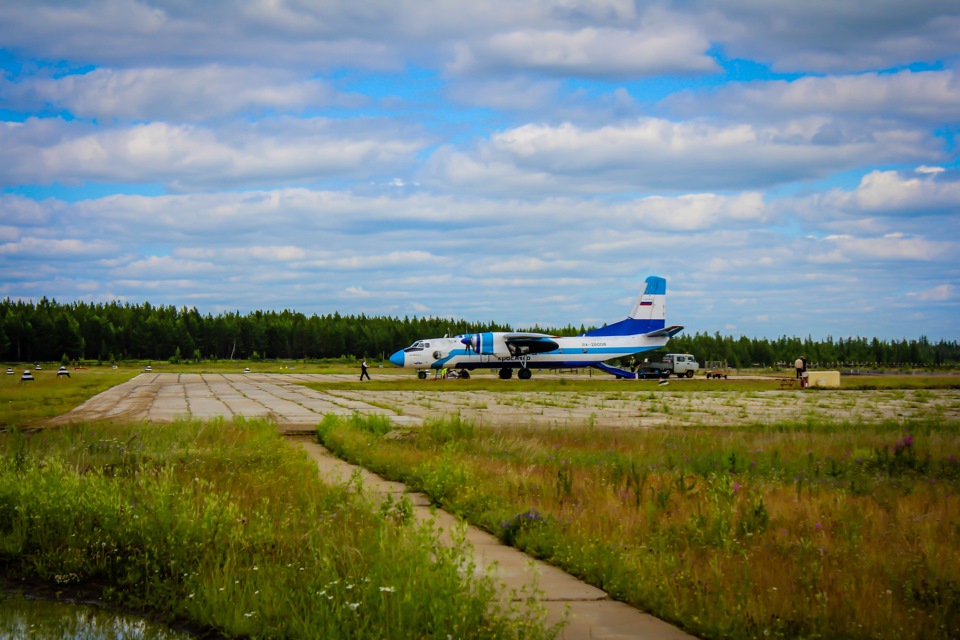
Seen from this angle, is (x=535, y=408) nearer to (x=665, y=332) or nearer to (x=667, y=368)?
(x=665, y=332)

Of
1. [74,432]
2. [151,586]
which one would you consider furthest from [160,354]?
[151,586]

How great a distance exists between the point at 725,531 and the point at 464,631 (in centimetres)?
383

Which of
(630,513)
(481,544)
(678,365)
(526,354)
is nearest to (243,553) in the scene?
(481,544)

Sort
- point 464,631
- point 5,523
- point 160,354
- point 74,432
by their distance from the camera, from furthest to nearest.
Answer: point 160,354 < point 74,432 < point 5,523 < point 464,631

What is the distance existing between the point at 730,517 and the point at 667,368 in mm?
57303

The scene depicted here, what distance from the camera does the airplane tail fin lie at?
188 feet

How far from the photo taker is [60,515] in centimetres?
822

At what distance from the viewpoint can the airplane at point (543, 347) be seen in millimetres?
51219

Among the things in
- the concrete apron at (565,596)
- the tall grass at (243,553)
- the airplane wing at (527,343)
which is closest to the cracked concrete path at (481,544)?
the concrete apron at (565,596)

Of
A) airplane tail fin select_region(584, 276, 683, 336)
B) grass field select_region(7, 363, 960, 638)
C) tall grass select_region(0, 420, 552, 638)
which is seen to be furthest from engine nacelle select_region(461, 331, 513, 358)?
tall grass select_region(0, 420, 552, 638)

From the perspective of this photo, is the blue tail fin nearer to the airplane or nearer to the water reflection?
the airplane

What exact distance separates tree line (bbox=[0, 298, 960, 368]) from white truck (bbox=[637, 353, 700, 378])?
71.1 meters

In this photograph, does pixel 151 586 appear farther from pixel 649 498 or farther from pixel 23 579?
pixel 649 498

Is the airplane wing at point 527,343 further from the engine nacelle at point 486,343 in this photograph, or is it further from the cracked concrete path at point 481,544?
the cracked concrete path at point 481,544
